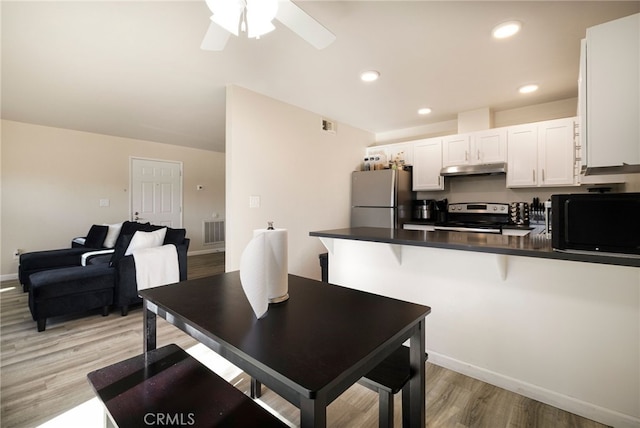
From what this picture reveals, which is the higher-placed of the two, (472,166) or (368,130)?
(368,130)

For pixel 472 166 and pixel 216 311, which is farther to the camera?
pixel 472 166

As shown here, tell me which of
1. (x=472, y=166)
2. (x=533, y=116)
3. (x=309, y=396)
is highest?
(x=533, y=116)

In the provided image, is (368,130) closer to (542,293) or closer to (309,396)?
(542,293)

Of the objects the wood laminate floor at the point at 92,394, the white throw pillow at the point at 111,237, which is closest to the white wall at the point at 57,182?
the white throw pillow at the point at 111,237

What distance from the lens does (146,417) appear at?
880 mm

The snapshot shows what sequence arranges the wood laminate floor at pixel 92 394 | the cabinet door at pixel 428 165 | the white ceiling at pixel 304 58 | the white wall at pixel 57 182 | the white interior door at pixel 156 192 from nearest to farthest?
the wood laminate floor at pixel 92 394, the white ceiling at pixel 304 58, the cabinet door at pixel 428 165, the white wall at pixel 57 182, the white interior door at pixel 156 192

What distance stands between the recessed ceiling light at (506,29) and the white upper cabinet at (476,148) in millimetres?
1674

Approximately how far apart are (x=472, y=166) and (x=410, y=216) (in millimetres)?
1085

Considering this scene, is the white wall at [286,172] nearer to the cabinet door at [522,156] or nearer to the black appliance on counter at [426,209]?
the black appliance on counter at [426,209]

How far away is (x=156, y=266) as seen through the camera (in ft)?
10.4

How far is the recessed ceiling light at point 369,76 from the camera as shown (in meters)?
2.59

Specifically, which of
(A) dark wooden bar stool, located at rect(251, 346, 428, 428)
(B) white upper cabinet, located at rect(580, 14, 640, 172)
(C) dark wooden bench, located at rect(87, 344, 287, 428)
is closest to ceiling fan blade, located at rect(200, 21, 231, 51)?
(C) dark wooden bench, located at rect(87, 344, 287, 428)

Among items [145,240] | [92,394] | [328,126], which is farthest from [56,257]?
[328,126]

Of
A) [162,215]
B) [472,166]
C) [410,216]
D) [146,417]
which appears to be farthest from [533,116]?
[162,215]
